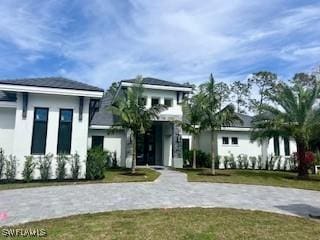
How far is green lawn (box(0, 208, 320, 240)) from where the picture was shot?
6.48 m

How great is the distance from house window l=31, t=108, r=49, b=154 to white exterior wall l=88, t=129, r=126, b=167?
26.9 feet

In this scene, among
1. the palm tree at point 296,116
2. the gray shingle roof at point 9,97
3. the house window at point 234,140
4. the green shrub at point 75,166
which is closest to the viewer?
the green shrub at point 75,166

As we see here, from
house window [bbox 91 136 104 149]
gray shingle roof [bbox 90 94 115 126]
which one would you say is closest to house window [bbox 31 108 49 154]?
gray shingle roof [bbox 90 94 115 126]

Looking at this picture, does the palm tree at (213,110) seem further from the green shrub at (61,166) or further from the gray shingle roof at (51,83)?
the green shrub at (61,166)

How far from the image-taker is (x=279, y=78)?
1786 inches

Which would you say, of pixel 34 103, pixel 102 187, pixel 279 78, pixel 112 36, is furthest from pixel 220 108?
pixel 279 78

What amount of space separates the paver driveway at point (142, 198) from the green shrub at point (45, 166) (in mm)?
2375

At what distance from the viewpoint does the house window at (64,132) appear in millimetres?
16422

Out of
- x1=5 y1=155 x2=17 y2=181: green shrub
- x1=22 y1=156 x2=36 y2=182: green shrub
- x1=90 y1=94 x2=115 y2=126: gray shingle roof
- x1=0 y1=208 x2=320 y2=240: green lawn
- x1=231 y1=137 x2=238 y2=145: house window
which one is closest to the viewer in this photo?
x1=0 y1=208 x2=320 y2=240: green lawn

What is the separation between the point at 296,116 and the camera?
20.1 m

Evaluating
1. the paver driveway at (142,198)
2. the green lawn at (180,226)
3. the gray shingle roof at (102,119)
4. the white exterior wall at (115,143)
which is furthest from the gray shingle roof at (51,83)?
the green lawn at (180,226)

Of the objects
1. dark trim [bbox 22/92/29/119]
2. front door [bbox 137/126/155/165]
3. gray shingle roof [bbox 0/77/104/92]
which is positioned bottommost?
front door [bbox 137/126/155/165]

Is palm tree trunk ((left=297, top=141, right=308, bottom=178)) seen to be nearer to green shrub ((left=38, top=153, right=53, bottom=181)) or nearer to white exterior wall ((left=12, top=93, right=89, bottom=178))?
white exterior wall ((left=12, top=93, right=89, bottom=178))

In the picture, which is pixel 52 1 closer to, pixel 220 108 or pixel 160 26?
pixel 160 26
